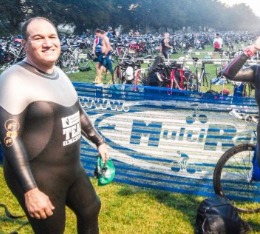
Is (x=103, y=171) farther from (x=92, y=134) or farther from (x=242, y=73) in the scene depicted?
(x=242, y=73)

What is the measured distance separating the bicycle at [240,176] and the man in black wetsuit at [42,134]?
2.20 metres

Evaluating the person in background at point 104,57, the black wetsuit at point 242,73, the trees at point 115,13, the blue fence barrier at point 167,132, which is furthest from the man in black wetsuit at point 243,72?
the trees at point 115,13

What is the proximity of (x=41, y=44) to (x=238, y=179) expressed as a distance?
339cm

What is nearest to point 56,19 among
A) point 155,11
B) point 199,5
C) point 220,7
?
point 155,11

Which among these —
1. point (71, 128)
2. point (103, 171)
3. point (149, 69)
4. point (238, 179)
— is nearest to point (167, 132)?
point (238, 179)

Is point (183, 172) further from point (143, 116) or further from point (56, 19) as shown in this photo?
point (56, 19)

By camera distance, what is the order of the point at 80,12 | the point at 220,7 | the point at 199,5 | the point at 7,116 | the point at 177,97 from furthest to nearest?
Result: the point at 220,7 → the point at 199,5 → the point at 80,12 → the point at 177,97 → the point at 7,116

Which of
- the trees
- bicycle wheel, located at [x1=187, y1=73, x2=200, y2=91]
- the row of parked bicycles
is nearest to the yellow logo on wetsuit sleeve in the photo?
the row of parked bicycles

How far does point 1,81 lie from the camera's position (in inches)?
91.0

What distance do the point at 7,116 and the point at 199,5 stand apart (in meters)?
115

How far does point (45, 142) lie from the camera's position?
7.89 ft

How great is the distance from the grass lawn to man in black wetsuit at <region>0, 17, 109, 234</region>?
1613 millimetres

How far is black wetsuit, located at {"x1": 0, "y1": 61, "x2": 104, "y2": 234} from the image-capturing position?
224 cm

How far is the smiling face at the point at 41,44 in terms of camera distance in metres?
2.39
